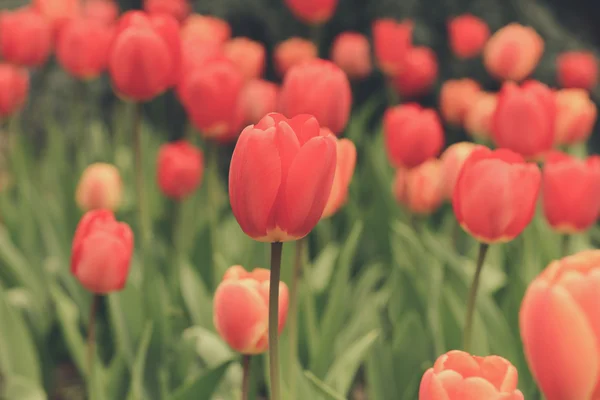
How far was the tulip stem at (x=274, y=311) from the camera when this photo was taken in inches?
30.4

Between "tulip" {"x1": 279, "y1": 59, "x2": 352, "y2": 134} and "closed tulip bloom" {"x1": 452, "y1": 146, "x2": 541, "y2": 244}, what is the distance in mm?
377

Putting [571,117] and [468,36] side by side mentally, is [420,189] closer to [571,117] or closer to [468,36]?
[571,117]

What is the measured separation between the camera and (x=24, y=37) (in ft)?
7.66

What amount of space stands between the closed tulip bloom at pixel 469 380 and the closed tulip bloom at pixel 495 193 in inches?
12.1

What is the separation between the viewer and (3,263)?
6.08ft

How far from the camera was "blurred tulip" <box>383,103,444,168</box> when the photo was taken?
1.59 meters

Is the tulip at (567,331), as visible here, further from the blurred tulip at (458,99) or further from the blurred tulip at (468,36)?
the blurred tulip at (468,36)

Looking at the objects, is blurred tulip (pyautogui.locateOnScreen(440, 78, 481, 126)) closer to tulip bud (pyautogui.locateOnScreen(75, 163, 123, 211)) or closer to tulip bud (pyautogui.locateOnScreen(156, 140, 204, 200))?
tulip bud (pyautogui.locateOnScreen(156, 140, 204, 200))

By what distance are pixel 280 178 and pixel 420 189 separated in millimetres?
1115

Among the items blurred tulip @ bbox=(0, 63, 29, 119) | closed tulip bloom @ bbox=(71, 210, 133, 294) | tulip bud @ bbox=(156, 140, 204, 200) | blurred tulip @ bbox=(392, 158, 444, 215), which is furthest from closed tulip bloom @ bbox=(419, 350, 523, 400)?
blurred tulip @ bbox=(0, 63, 29, 119)

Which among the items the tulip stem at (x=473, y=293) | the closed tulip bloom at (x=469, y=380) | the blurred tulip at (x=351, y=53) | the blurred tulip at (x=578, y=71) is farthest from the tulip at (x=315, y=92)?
the blurred tulip at (x=578, y=71)

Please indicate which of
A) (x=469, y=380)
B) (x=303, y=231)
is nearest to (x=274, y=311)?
(x=303, y=231)

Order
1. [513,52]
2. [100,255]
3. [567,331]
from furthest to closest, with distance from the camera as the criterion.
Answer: [513,52]
[100,255]
[567,331]

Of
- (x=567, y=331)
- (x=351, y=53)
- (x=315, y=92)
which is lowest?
(x=351, y=53)
